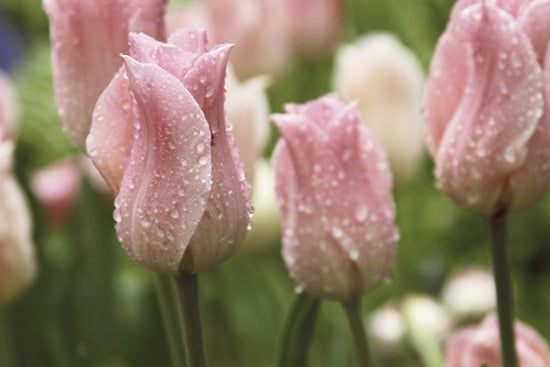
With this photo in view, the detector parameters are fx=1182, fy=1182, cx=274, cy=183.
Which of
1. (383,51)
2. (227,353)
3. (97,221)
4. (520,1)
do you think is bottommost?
(227,353)

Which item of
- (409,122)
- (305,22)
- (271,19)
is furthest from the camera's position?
(305,22)

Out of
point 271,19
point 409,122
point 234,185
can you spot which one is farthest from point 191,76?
point 271,19

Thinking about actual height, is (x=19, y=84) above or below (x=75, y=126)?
below

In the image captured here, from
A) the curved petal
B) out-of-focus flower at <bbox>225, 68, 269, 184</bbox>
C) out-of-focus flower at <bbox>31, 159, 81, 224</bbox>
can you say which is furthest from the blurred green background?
the curved petal

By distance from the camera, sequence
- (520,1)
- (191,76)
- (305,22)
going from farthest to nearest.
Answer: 1. (305,22)
2. (520,1)
3. (191,76)

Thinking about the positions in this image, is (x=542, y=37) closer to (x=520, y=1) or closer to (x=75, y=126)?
(x=520, y=1)

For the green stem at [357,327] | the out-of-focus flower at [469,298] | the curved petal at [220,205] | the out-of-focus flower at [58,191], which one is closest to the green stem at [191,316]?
the curved petal at [220,205]
